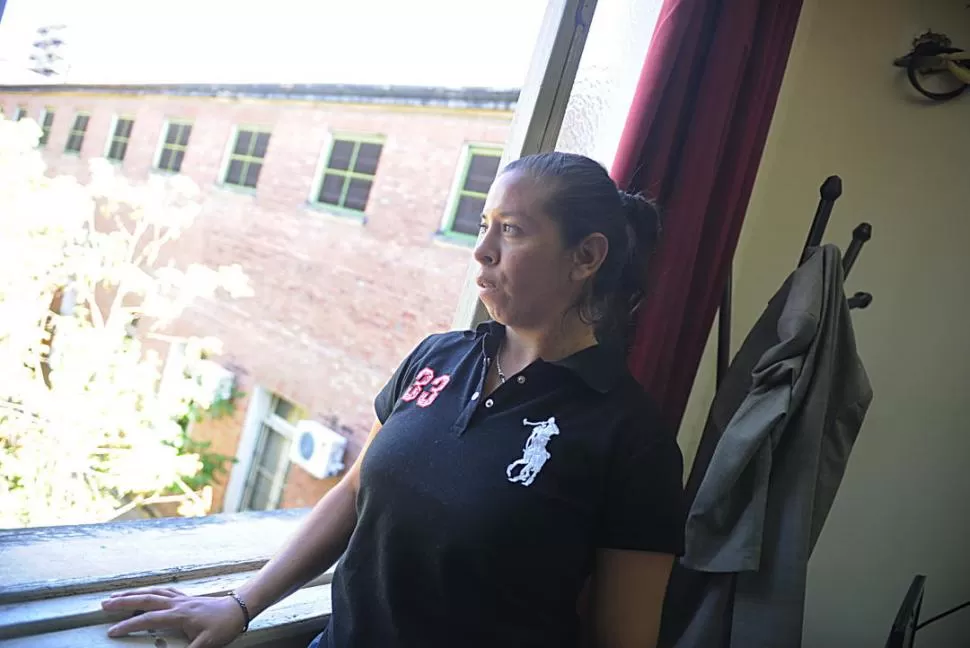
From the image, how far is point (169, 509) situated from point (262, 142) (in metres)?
1.98

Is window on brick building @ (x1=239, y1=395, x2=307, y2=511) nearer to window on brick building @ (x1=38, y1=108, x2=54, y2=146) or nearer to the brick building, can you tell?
the brick building

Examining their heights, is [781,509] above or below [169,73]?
below

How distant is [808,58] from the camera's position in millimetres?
1778

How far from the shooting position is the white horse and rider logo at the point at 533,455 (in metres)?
0.75

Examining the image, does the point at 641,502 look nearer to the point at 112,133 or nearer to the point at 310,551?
the point at 310,551

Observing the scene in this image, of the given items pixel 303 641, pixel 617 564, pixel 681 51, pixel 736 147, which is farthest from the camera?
pixel 736 147

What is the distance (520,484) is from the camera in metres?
0.75

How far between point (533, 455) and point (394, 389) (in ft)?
0.85

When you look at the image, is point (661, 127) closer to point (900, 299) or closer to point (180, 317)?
point (900, 299)

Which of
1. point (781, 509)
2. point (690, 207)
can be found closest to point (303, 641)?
point (781, 509)

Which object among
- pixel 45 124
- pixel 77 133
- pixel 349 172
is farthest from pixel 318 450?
pixel 45 124

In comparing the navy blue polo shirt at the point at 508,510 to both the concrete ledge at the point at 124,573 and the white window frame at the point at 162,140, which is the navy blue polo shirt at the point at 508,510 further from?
the white window frame at the point at 162,140

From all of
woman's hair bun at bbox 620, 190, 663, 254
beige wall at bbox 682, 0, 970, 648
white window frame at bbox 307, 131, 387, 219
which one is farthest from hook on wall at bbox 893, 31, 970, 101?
white window frame at bbox 307, 131, 387, 219

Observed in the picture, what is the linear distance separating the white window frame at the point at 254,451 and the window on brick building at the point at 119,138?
2136 millimetres
